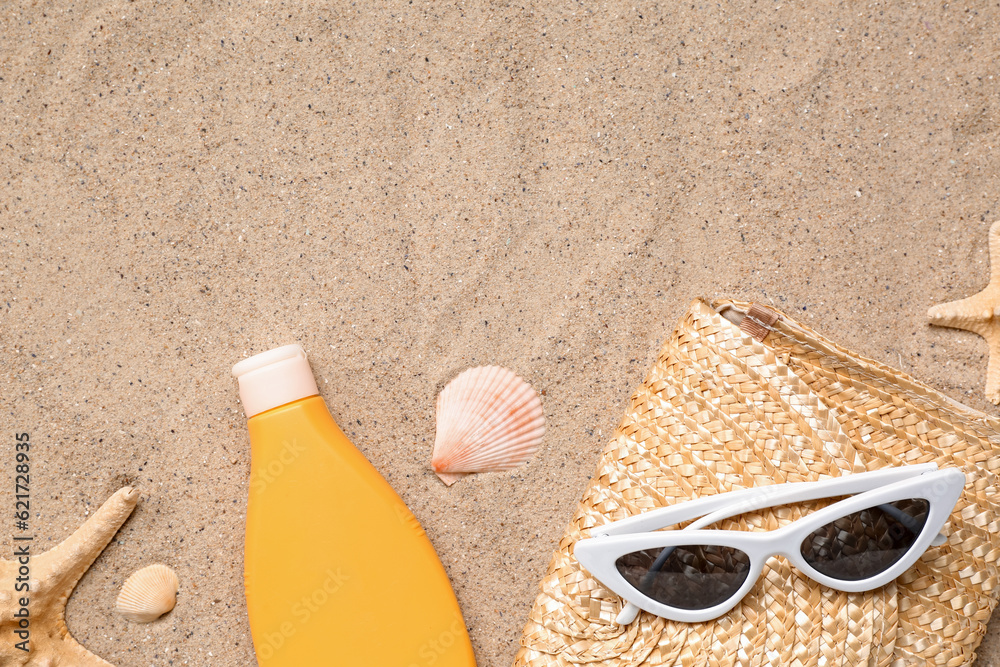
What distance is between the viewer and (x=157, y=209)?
107 centimetres

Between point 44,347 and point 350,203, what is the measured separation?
59 centimetres

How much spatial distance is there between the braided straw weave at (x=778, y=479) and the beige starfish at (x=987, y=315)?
147 millimetres

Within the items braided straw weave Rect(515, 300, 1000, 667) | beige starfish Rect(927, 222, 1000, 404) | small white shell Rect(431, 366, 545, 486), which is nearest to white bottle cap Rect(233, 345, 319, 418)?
small white shell Rect(431, 366, 545, 486)

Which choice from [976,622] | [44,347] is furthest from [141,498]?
[976,622]

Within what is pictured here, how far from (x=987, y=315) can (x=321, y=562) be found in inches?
45.9

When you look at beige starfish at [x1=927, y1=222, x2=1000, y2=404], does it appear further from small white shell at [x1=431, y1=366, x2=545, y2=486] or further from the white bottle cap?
the white bottle cap

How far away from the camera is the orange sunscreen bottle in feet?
3.22

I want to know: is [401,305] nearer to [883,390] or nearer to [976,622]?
[883,390]

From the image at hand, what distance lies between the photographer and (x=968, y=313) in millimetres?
1004

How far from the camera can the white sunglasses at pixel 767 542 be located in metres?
0.79

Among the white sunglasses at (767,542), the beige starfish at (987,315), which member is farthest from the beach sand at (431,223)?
the white sunglasses at (767,542)

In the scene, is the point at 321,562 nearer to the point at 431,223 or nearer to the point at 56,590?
the point at 56,590

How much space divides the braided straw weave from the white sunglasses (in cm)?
4

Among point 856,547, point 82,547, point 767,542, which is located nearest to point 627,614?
point 767,542
